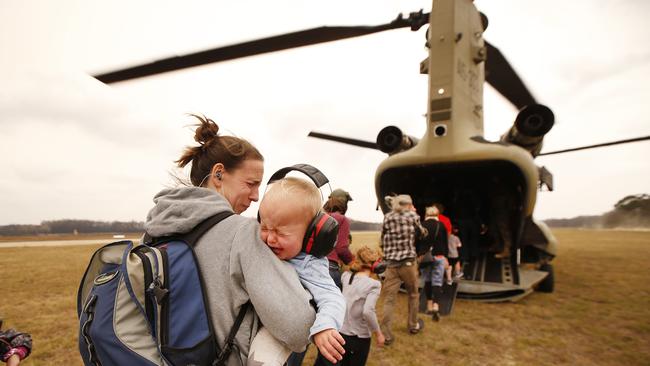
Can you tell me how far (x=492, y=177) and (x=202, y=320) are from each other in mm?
7080

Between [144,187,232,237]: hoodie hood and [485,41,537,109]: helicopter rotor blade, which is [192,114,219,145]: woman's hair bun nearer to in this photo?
[144,187,232,237]: hoodie hood

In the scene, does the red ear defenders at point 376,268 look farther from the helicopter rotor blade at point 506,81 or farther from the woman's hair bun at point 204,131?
the helicopter rotor blade at point 506,81

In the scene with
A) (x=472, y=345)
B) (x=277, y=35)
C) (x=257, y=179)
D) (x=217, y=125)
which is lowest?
(x=472, y=345)

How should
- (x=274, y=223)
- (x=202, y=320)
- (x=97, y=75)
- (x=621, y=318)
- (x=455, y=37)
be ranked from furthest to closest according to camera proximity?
(x=455, y=37) < (x=621, y=318) < (x=97, y=75) < (x=274, y=223) < (x=202, y=320)

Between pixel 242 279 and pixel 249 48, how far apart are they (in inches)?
137

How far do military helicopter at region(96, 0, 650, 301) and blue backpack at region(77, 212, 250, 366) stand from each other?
3.41 m

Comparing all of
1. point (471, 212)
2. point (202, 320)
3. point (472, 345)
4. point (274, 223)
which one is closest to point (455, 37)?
point (471, 212)

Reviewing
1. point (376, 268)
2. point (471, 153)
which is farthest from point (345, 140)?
point (376, 268)

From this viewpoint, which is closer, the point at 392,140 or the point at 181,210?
the point at 181,210

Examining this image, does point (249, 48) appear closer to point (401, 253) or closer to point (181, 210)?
point (401, 253)

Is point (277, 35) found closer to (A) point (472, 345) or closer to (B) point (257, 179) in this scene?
(B) point (257, 179)

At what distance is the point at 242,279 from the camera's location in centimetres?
90

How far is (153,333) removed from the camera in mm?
860

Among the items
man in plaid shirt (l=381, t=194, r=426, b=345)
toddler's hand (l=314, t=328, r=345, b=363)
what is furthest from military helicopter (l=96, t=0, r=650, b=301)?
toddler's hand (l=314, t=328, r=345, b=363)
